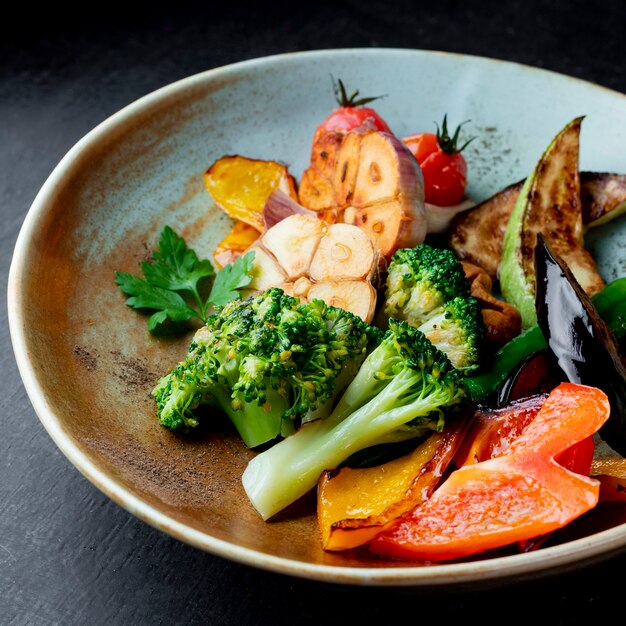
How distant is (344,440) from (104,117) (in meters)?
2.94

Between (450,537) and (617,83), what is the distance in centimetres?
368

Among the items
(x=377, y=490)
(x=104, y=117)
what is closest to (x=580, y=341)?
(x=377, y=490)

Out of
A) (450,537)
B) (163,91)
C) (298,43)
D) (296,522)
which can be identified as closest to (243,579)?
(296,522)

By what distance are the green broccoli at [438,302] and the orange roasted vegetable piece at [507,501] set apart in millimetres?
464

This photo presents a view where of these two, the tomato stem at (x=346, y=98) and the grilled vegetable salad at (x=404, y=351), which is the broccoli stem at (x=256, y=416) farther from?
the tomato stem at (x=346, y=98)

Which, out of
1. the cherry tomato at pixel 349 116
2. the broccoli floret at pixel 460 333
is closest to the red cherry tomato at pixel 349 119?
the cherry tomato at pixel 349 116

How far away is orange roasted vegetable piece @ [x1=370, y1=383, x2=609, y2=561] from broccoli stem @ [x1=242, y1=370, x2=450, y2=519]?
249 mm

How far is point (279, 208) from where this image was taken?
10.8 ft

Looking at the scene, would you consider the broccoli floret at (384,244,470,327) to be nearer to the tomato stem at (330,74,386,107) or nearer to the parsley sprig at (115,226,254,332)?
the parsley sprig at (115,226,254,332)

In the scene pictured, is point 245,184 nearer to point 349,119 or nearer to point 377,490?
point 349,119

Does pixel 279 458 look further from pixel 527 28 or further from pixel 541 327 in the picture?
pixel 527 28

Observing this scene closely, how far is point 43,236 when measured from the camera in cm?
300

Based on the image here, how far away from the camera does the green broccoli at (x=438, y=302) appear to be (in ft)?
8.87

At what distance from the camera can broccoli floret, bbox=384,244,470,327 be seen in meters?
2.81
